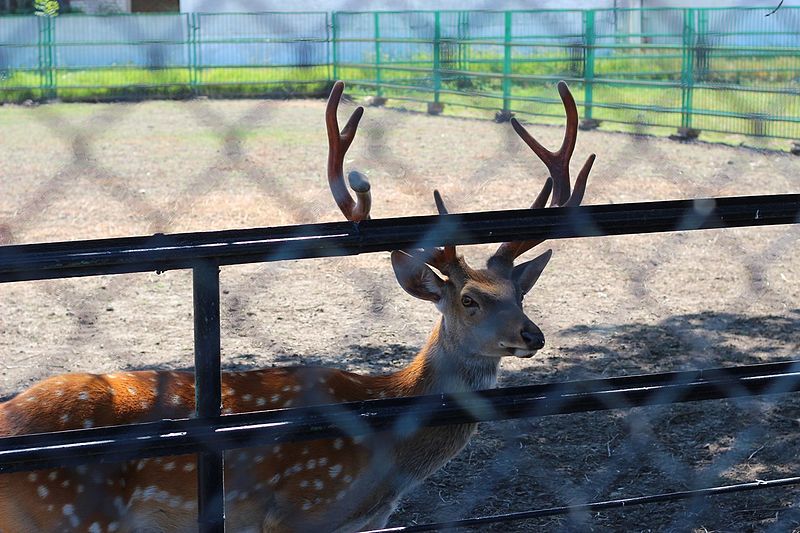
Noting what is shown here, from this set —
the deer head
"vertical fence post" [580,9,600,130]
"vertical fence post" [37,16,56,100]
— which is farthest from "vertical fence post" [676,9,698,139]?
the deer head

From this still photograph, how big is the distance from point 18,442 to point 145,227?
6469mm

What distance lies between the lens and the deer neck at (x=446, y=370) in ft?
11.2

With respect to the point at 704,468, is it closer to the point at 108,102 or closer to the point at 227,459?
the point at 227,459

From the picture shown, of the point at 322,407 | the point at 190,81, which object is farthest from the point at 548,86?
the point at 322,407

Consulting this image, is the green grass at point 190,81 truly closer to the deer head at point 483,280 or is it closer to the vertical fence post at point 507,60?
the vertical fence post at point 507,60

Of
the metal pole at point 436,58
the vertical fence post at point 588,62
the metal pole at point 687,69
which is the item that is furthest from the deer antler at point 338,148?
the metal pole at point 436,58

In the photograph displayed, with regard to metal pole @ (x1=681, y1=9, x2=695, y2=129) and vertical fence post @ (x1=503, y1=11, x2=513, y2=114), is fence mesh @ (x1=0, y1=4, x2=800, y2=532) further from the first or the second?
vertical fence post @ (x1=503, y1=11, x2=513, y2=114)

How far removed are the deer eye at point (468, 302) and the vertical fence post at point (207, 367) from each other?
A: 186 cm

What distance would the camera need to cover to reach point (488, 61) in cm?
1619

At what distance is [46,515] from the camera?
274cm

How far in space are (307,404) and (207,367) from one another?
1.70m

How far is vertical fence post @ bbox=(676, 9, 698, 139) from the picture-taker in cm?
1301

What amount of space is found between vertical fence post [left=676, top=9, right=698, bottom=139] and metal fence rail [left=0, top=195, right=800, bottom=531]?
38.0 ft

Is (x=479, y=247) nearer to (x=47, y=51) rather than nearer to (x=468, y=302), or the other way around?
(x=468, y=302)
